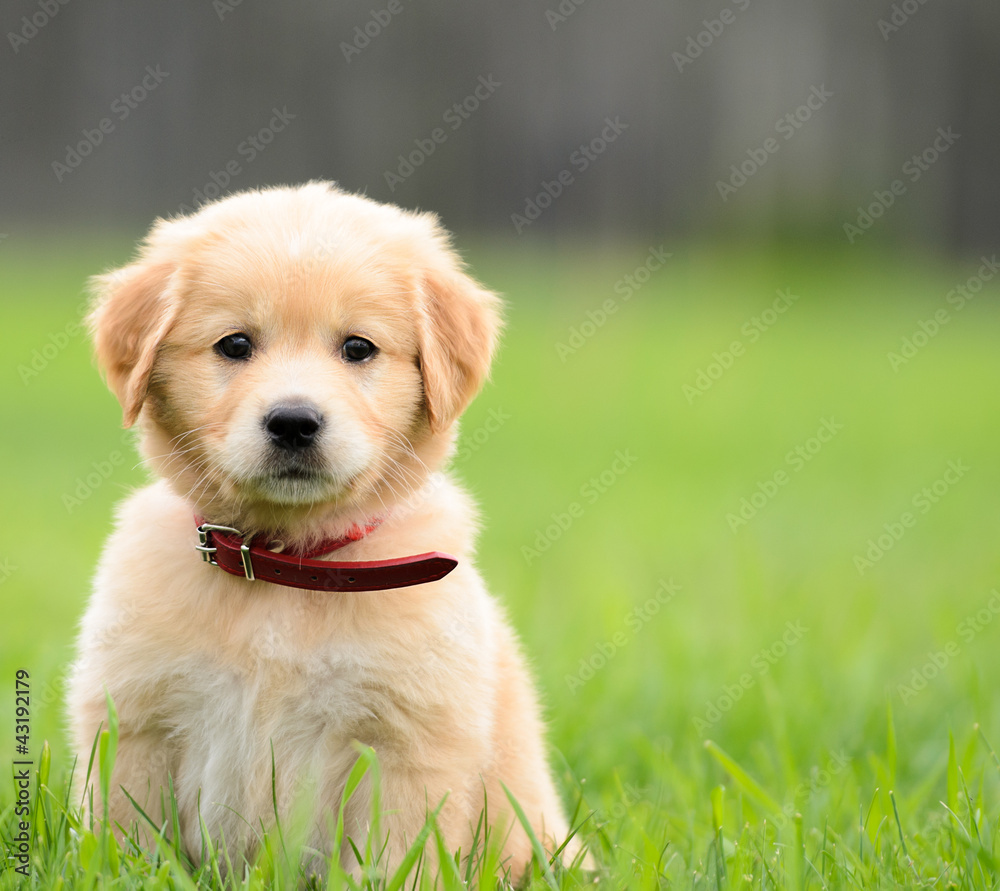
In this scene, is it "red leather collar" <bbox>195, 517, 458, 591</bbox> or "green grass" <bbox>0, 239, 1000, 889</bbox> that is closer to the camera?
"red leather collar" <bbox>195, 517, 458, 591</bbox>

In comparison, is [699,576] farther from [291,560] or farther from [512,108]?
[512,108]

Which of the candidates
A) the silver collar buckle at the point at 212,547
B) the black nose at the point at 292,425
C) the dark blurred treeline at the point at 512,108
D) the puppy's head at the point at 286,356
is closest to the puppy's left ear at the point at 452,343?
the puppy's head at the point at 286,356

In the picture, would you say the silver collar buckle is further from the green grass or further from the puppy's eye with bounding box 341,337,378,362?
the green grass

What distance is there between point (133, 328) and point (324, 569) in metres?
0.81

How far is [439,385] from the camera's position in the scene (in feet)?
9.62

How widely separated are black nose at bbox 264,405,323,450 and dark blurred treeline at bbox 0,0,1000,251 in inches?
450

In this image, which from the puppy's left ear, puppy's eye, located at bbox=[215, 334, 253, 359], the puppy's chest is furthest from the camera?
the puppy's left ear

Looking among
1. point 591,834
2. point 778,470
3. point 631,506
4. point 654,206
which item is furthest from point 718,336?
point 591,834

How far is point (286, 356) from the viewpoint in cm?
273

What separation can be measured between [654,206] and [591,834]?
13.2 metres

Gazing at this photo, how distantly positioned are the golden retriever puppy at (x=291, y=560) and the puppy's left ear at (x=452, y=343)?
0.01 meters

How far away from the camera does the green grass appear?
295cm

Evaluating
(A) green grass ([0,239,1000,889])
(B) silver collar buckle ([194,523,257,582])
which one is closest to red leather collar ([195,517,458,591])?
(B) silver collar buckle ([194,523,257,582])

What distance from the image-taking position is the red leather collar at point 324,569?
2.66 metres
